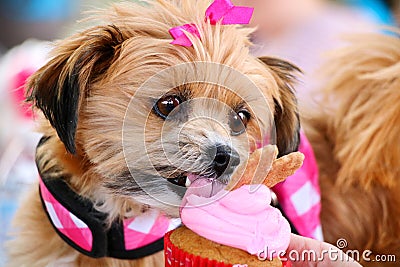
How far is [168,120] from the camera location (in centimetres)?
85

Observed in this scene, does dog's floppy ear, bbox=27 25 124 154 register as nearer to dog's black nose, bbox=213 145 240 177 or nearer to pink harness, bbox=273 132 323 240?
dog's black nose, bbox=213 145 240 177

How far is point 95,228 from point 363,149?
60cm

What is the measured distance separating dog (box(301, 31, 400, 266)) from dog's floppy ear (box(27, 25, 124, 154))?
1.91 feet

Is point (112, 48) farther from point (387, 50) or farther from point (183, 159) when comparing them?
point (387, 50)

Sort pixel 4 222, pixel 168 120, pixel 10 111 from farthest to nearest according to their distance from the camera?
pixel 10 111, pixel 4 222, pixel 168 120

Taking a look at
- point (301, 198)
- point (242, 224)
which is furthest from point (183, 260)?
point (301, 198)

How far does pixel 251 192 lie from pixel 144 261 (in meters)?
0.41

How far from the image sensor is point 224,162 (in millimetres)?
805


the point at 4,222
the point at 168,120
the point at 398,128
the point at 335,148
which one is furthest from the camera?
the point at 4,222

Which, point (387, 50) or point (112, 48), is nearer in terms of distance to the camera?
point (112, 48)

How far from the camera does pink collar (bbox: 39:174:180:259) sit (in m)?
1.03

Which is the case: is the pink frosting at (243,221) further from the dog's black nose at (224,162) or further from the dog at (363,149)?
the dog at (363,149)

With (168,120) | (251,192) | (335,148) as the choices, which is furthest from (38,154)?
(335,148)

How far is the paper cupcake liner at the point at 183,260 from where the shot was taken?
2.39ft
